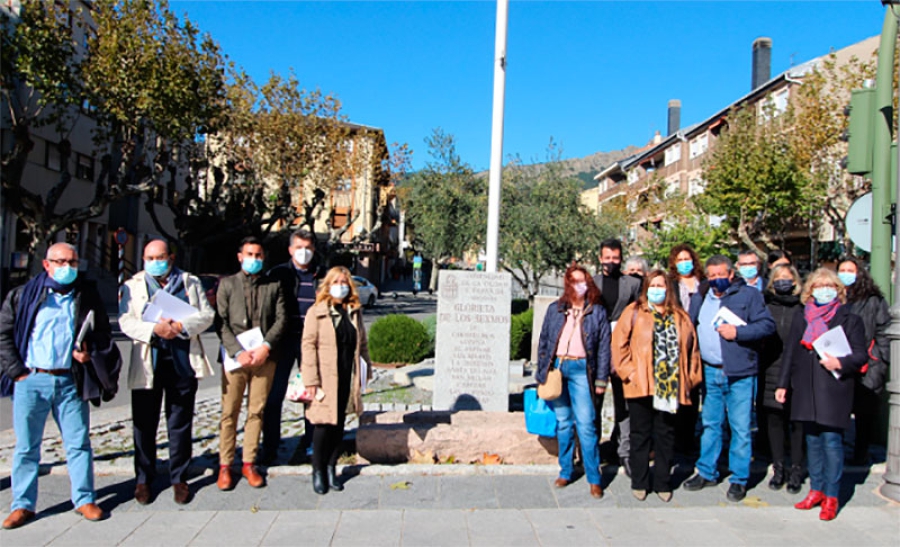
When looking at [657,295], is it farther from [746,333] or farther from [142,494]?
[142,494]

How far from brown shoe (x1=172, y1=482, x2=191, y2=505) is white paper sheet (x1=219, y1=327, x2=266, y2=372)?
2.93 ft

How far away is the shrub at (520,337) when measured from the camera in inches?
486

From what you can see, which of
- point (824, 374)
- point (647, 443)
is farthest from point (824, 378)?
point (647, 443)

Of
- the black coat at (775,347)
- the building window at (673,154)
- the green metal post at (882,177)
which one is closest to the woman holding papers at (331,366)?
the black coat at (775,347)

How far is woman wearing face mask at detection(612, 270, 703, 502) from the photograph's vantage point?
5.26 m

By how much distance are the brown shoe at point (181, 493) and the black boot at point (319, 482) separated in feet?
2.98

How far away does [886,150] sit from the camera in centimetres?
720

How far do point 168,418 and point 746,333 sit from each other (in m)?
4.37

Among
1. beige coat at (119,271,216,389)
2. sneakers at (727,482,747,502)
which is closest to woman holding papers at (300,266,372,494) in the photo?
beige coat at (119,271,216,389)

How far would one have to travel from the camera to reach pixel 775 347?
571 centimetres

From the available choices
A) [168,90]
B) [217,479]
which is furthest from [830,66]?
[217,479]

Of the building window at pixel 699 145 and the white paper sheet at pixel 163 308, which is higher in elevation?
the building window at pixel 699 145

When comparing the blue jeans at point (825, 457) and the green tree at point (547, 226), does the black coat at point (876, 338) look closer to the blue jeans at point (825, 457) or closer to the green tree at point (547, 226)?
the blue jeans at point (825, 457)

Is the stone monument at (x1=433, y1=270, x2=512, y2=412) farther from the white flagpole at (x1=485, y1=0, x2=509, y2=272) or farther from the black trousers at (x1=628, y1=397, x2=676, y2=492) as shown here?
the black trousers at (x1=628, y1=397, x2=676, y2=492)
